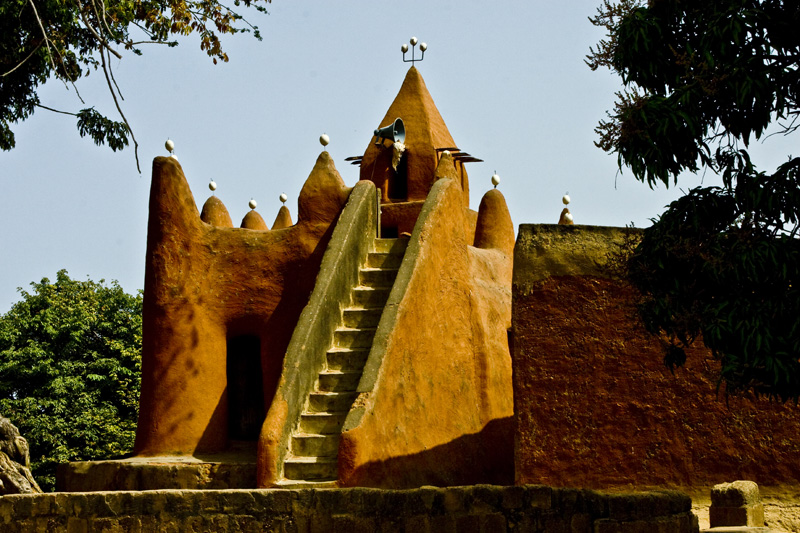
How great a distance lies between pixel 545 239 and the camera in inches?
395

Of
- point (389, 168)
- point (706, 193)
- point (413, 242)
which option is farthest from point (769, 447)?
point (389, 168)

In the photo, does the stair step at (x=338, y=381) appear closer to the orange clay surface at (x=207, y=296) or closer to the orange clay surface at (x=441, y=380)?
the orange clay surface at (x=441, y=380)

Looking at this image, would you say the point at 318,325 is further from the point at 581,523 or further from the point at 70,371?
the point at 70,371

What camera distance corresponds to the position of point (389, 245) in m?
13.3

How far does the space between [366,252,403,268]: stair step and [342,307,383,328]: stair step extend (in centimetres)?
108

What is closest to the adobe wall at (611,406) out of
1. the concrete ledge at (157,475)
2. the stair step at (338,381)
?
the stair step at (338,381)

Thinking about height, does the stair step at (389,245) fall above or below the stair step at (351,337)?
above

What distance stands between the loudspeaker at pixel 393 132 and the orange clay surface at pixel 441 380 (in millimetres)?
3663

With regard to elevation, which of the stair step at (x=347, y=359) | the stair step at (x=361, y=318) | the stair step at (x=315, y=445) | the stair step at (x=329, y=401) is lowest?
the stair step at (x=315, y=445)

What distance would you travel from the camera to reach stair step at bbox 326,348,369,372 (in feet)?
36.8

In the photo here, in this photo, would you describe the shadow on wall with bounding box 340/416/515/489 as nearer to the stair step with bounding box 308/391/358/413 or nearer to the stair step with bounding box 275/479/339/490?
the stair step with bounding box 275/479/339/490

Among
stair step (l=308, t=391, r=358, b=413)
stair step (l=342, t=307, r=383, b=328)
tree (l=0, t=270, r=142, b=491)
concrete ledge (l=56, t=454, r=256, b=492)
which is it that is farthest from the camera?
tree (l=0, t=270, r=142, b=491)

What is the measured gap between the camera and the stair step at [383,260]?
12.9 metres

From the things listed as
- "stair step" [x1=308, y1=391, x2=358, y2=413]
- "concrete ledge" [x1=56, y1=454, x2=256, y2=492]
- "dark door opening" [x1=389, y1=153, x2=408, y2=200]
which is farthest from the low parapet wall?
"dark door opening" [x1=389, y1=153, x2=408, y2=200]
